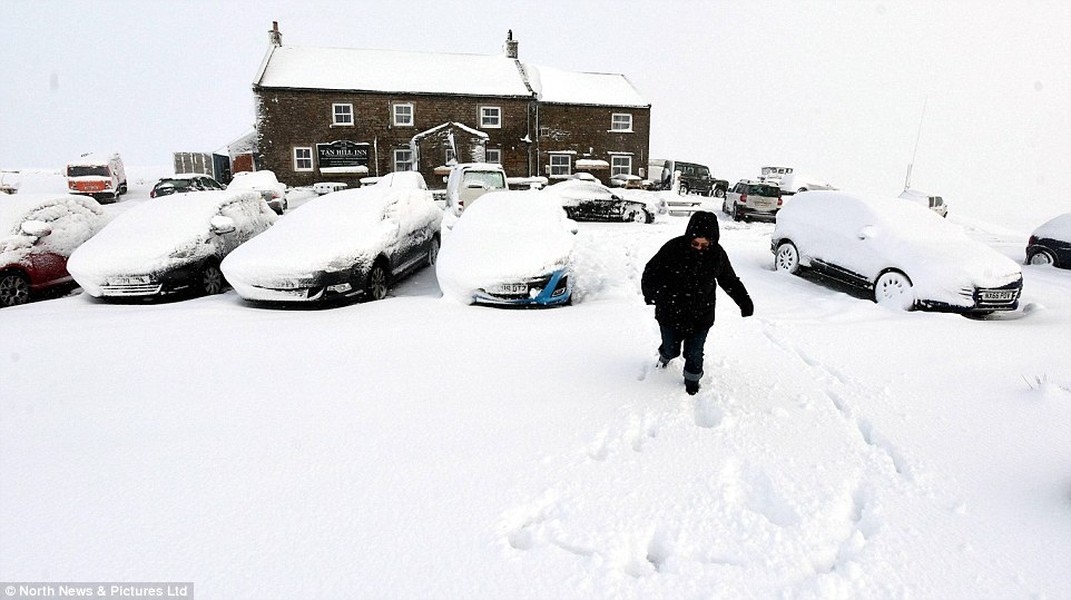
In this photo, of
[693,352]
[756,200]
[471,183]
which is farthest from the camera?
[756,200]

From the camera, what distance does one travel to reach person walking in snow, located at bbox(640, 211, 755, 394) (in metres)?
4.04

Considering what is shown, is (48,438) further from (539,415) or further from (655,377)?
(655,377)

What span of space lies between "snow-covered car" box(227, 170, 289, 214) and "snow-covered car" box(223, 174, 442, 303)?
1124cm

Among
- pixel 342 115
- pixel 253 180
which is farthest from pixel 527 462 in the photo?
pixel 342 115

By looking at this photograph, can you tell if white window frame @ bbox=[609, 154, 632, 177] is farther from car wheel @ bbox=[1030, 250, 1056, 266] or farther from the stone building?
car wheel @ bbox=[1030, 250, 1056, 266]

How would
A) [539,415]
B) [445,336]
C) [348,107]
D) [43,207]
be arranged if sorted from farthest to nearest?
[348,107] < [43,207] < [445,336] < [539,415]

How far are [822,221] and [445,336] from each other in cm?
688

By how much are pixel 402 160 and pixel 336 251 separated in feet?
79.0

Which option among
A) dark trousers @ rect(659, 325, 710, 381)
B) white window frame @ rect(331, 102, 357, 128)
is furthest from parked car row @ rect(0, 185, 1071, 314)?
white window frame @ rect(331, 102, 357, 128)

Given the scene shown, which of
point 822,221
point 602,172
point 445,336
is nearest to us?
point 445,336

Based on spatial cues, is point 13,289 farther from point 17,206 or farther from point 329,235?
point 329,235


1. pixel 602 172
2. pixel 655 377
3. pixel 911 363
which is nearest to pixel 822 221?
pixel 911 363

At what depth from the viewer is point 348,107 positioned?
27.8m

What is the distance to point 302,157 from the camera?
91.6 ft
